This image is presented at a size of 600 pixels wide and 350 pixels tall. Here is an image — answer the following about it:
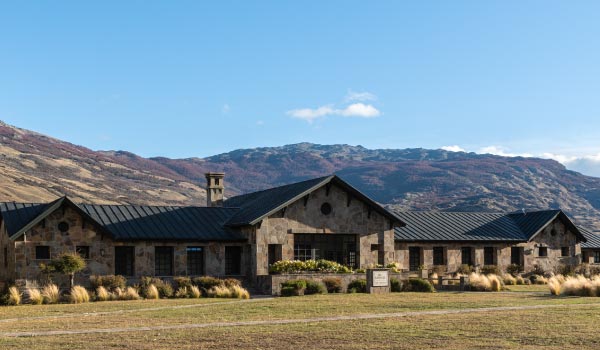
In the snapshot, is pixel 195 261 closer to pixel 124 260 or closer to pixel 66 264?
pixel 124 260

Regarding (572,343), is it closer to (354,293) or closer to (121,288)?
(354,293)

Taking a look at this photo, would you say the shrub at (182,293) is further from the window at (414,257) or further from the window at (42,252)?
the window at (414,257)

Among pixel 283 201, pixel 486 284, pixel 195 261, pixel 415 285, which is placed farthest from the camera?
pixel 195 261

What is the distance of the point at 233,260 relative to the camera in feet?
137

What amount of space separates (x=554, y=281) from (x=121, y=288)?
19.2m

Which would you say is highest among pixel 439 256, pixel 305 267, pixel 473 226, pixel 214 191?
pixel 214 191

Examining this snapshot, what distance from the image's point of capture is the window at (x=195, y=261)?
133ft

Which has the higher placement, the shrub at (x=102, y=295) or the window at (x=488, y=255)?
the window at (x=488, y=255)

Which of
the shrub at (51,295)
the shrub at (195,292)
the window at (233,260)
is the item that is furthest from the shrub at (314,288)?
the shrub at (51,295)

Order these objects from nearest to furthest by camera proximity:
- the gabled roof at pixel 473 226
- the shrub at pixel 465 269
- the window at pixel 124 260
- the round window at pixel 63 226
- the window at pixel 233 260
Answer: the round window at pixel 63 226 < the window at pixel 124 260 < the window at pixel 233 260 < the shrub at pixel 465 269 < the gabled roof at pixel 473 226

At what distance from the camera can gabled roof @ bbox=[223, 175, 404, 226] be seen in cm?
4016

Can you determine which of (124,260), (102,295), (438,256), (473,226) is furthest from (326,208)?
(473,226)

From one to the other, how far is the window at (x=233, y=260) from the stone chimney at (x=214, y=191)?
8749 mm

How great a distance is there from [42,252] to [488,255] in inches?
1144
